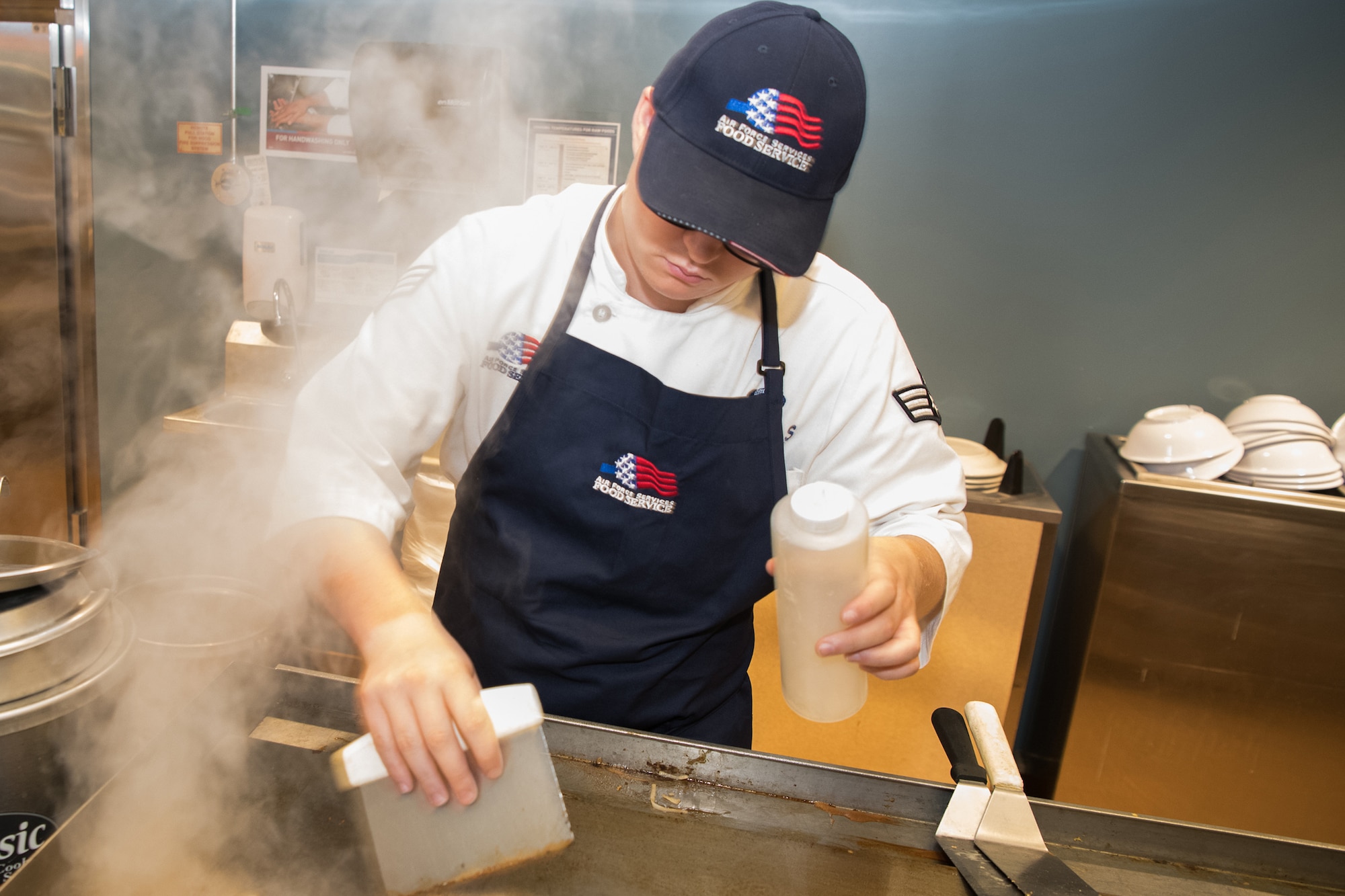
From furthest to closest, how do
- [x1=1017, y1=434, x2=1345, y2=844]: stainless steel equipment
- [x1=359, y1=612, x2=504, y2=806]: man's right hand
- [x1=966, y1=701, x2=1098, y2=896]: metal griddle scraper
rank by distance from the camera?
1. [x1=1017, y1=434, x2=1345, y2=844]: stainless steel equipment
2. [x1=966, y1=701, x2=1098, y2=896]: metal griddle scraper
3. [x1=359, y1=612, x2=504, y2=806]: man's right hand

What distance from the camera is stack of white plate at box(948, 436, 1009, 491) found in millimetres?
2301

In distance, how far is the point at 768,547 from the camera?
131 cm

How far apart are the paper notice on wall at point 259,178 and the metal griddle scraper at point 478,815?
2624 mm

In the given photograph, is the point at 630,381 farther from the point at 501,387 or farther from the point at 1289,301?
the point at 1289,301

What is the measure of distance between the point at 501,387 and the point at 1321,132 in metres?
2.41

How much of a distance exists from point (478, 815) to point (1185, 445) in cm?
207

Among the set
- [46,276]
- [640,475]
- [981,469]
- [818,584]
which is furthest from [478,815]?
[46,276]

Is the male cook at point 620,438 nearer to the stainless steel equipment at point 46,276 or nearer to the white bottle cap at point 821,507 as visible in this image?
the white bottle cap at point 821,507

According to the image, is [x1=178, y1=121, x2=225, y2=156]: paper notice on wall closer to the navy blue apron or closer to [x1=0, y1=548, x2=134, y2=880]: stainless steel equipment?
the navy blue apron

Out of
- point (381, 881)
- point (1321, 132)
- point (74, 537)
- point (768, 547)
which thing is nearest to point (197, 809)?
point (381, 881)

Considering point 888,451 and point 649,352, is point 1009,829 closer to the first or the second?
point 888,451

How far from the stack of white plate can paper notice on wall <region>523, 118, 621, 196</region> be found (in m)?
1.37

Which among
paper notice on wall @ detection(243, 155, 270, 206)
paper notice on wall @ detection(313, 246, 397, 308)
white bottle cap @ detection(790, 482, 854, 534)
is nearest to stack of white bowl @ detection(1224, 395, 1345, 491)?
white bottle cap @ detection(790, 482, 854, 534)

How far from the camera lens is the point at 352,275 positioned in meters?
2.88
